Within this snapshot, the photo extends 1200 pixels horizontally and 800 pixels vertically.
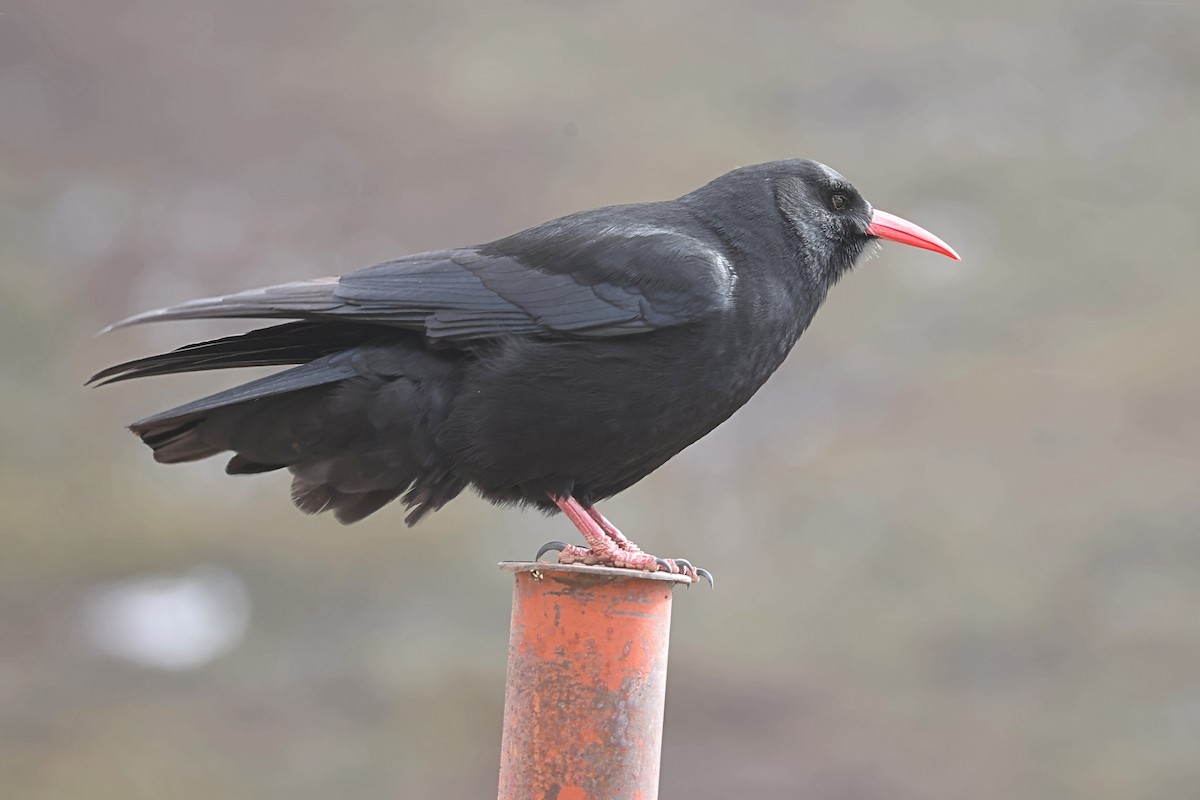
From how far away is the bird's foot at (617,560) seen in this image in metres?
4.66

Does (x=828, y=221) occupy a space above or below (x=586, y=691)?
above

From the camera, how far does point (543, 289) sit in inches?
197

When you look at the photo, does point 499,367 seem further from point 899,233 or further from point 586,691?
point 899,233

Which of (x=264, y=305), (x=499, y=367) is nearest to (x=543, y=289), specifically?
(x=499, y=367)

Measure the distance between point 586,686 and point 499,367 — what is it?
1.23 metres

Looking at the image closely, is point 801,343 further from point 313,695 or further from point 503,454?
point 503,454

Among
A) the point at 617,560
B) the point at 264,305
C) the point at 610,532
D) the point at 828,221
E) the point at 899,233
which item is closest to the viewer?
the point at 264,305

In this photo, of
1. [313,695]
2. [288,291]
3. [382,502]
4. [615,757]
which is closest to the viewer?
[615,757]

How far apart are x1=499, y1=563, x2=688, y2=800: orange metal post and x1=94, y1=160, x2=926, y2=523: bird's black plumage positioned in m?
0.78

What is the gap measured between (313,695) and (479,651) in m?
1.35

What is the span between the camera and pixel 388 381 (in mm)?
4871

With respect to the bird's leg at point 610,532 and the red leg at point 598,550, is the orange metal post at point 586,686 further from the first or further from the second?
the bird's leg at point 610,532

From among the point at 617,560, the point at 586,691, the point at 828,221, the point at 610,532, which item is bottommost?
the point at 586,691

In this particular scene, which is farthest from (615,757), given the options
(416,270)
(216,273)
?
(216,273)
